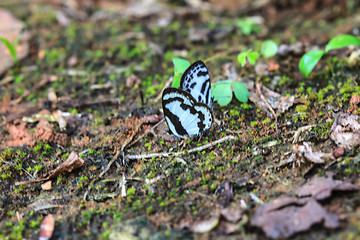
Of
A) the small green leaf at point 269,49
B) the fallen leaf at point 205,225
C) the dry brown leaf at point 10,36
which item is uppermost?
the dry brown leaf at point 10,36

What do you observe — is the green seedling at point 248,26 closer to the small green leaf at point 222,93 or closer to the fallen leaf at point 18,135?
the small green leaf at point 222,93

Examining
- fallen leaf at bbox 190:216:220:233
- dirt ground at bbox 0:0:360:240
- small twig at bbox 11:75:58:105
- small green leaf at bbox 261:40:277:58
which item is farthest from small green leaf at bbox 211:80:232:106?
small twig at bbox 11:75:58:105

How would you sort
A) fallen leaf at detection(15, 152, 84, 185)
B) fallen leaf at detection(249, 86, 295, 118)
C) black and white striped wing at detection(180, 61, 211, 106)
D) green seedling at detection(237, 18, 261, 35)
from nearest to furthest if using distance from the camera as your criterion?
1. fallen leaf at detection(15, 152, 84, 185)
2. black and white striped wing at detection(180, 61, 211, 106)
3. fallen leaf at detection(249, 86, 295, 118)
4. green seedling at detection(237, 18, 261, 35)

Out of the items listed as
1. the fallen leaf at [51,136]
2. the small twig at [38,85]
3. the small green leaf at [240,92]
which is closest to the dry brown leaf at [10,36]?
the small twig at [38,85]

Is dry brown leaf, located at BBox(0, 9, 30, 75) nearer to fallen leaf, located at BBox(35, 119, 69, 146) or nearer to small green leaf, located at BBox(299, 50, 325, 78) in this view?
fallen leaf, located at BBox(35, 119, 69, 146)

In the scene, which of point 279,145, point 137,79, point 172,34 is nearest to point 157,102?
point 137,79

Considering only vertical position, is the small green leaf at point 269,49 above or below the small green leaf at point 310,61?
above
